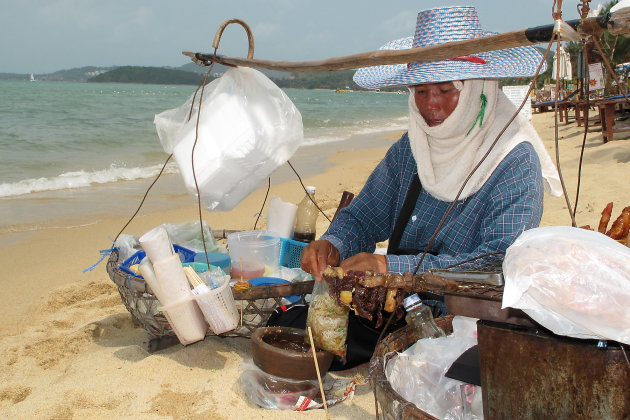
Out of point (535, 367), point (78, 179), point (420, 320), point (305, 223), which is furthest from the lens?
point (78, 179)

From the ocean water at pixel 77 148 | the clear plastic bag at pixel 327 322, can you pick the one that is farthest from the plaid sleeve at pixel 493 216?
the ocean water at pixel 77 148

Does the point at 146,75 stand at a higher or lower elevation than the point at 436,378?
higher

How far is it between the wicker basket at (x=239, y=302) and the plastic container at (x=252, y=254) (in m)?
0.30

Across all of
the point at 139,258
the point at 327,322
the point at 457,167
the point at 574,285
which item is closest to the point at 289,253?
the point at 139,258

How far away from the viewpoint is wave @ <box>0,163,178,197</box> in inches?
316

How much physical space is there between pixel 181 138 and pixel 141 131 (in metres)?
13.8

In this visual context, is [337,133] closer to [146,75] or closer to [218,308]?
[218,308]

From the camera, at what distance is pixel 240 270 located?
300 centimetres

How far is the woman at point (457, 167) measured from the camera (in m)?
2.24

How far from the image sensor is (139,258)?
3.05 m

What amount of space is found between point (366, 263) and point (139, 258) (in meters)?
1.48

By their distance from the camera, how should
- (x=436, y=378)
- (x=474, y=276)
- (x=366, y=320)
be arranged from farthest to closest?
(x=366, y=320)
(x=436, y=378)
(x=474, y=276)

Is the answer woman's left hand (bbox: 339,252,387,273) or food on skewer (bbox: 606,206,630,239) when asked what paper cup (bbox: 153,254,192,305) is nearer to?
woman's left hand (bbox: 339,252,387,273)

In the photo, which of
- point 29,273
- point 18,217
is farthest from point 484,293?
point 18,217
